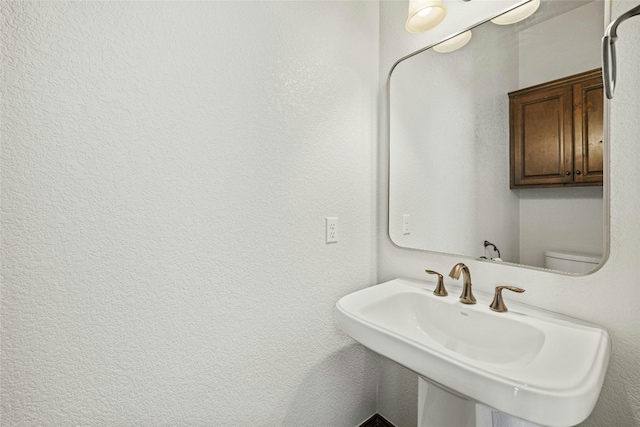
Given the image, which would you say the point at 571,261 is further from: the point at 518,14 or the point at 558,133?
the point at 518,14

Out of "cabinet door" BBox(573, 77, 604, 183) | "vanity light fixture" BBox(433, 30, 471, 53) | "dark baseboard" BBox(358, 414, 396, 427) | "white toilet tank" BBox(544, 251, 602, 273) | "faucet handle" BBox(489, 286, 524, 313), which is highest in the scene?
"vanity light fixture" BBox(433, 30, 471, 53)

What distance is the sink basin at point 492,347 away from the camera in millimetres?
540

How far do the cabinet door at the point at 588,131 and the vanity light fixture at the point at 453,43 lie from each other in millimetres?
427

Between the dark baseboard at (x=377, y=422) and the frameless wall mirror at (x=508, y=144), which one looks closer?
the frameless wall mirror at (x=508, y=144)

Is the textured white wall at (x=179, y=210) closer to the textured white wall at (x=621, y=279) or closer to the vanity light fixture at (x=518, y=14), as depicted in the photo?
the vanity light fixture at (x=518, y=14)

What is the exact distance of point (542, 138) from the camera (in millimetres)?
918

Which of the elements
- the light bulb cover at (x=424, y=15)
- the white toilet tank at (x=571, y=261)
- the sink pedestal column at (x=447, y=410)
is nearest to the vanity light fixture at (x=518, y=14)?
the light bulb cover at (x=424, y=15)

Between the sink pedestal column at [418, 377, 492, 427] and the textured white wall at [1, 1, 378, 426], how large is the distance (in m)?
0.43

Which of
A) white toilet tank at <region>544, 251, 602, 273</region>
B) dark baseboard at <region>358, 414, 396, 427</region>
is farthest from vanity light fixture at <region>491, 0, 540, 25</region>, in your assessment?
dark baseboard at <region>358, 414, 396, 427</region>

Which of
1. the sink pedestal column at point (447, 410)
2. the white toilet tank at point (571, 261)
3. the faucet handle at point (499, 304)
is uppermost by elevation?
the white toilet tank at point (571, 261)

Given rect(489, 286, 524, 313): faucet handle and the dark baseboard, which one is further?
the dark baseboard

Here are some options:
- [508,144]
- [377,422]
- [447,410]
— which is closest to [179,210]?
[447,410]

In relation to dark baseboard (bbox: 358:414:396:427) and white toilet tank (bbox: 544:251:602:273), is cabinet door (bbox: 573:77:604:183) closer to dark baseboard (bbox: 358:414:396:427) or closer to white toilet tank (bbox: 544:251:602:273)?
white toilet tank (bbox: 544:251:602:273)

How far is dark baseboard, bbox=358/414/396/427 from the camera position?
134cm
